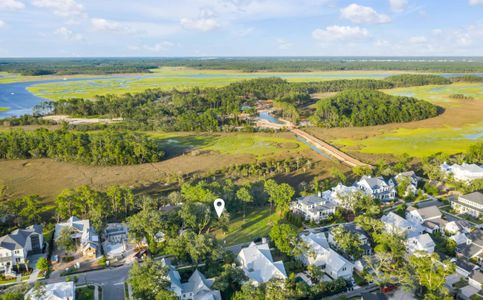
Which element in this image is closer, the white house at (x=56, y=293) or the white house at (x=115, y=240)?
the white house at (x=56, y=293)

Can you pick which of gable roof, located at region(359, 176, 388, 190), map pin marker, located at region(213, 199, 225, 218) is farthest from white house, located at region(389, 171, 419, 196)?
map pin marker, located at region(213, 199, 225, 218)

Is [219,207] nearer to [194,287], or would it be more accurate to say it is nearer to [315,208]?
[315,208]

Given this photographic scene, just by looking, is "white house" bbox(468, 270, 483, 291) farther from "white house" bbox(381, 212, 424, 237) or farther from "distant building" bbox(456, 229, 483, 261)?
"white house" bbox(381, 212, 424, 237)

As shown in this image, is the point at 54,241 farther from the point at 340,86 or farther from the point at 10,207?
the point at 340,86

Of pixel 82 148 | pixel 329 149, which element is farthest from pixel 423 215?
pixel 82 148

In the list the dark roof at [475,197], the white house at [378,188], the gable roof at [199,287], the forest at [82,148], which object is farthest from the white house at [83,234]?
the dark roof at [475,197]

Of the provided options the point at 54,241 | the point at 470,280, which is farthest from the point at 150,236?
the point at 470,280

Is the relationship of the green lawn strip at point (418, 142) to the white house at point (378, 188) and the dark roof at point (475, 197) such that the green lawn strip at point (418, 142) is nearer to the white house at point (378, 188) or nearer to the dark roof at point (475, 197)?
the white house at point (378, 188)
